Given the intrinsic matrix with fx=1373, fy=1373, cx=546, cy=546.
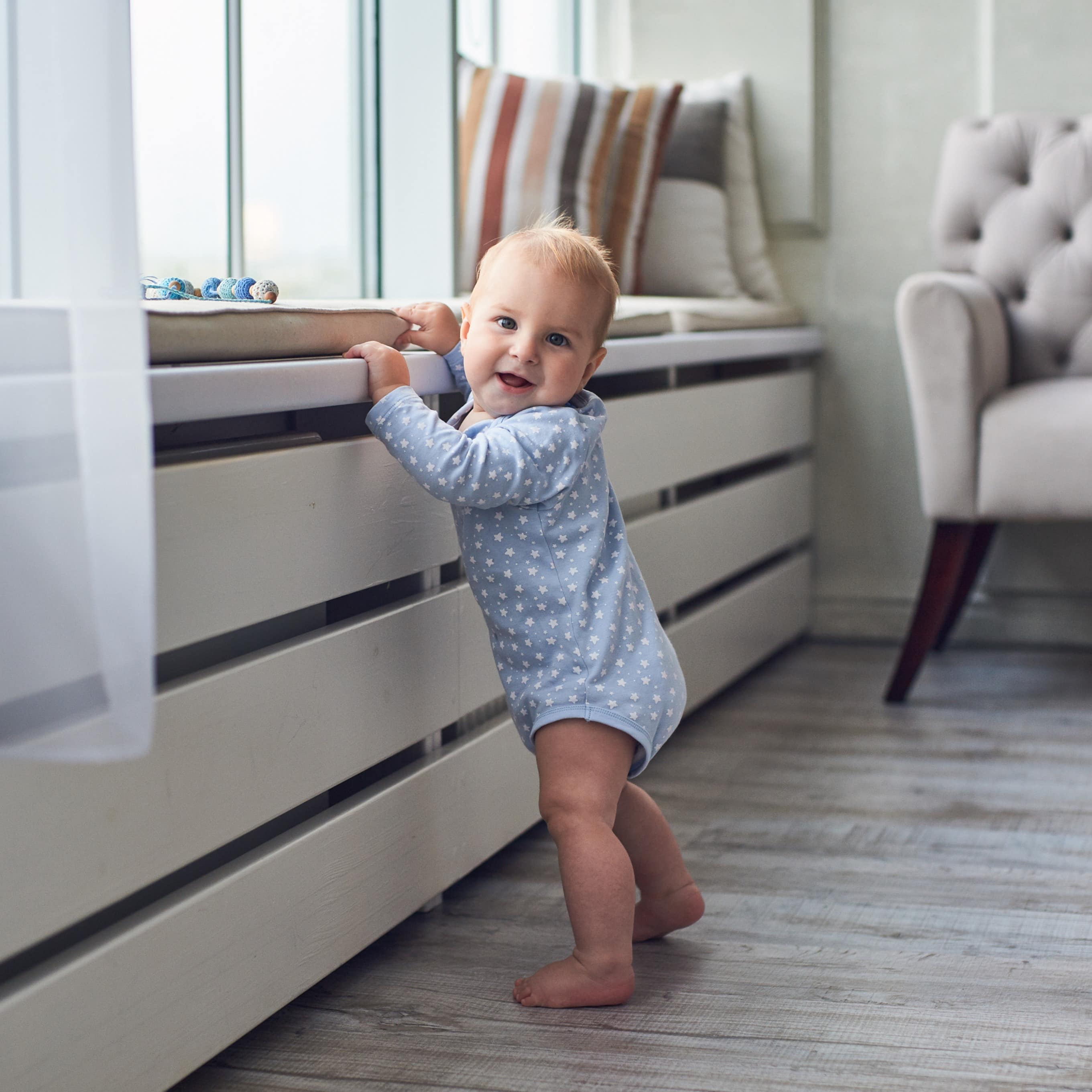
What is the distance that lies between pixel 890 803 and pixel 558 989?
64 centimetres

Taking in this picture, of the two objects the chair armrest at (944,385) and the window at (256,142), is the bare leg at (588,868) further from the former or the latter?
the chair armrest at (944,385)

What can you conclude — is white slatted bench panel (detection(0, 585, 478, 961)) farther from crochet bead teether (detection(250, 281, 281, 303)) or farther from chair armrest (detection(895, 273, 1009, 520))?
chair armrest (detection(895, 273, 1009, 520))

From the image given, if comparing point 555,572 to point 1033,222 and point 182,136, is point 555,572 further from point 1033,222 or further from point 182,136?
point 1033,222

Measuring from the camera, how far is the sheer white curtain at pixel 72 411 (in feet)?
2.15

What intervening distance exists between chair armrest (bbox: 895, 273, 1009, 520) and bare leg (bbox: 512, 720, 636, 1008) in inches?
40.3

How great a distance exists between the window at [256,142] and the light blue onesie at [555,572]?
→ 0.59 meters

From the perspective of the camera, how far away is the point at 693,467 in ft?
6.16

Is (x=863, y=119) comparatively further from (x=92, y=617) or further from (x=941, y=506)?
(x=92, y=617)

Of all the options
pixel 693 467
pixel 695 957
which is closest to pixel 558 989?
pixel 695 957

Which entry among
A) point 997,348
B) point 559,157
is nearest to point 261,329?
point 559,157

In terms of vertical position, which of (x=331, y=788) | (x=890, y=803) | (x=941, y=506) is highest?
(x=941, y=506)

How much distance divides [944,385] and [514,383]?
1.04 metres

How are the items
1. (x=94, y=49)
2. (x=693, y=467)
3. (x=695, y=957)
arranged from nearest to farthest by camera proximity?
(x=94, y=49) < (x=695, y=957) < (x=693, y=467)

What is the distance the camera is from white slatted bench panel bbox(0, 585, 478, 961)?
29.1 inches
